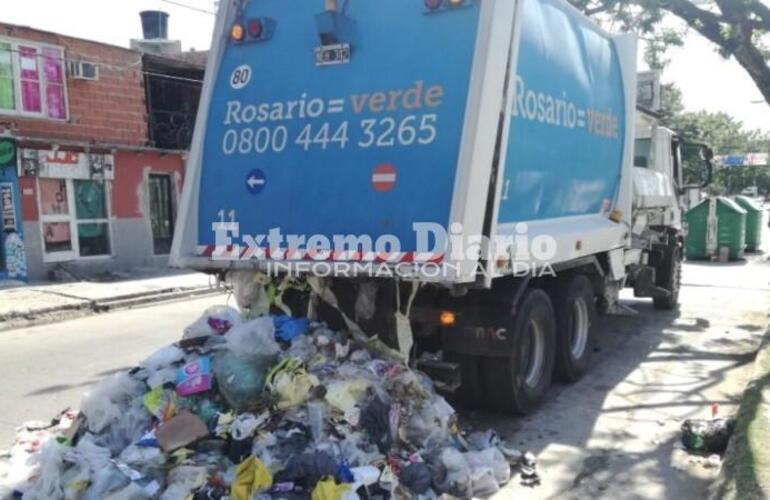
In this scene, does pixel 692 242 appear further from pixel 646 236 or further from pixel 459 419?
pixel 459 419

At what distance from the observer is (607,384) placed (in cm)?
613

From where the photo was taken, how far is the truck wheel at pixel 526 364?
4812 millimetres

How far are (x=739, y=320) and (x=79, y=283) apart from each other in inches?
454

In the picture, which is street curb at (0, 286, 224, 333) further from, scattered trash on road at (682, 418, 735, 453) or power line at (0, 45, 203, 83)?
scattered trash on road at (682, 418, 735, 453)

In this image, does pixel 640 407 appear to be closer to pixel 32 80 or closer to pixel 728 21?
pixel 728 21

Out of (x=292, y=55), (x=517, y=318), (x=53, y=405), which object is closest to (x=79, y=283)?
(x=53, y=405)

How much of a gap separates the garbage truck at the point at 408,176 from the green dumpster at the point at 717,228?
13.1 metres

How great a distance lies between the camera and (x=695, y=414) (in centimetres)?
530

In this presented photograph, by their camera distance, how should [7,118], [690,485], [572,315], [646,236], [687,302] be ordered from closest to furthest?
[690,485], [572,315], [646,236], [687,302], [7,118]

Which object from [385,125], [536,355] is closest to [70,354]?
[385,125]

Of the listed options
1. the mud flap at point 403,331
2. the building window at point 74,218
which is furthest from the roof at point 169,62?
the mud flap at point 403,331

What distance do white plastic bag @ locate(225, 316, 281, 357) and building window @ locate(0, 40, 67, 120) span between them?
10747 mm

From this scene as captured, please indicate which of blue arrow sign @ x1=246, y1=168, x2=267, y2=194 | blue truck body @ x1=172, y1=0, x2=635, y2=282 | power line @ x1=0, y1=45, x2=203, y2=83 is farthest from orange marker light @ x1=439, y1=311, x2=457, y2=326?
power line @ x1=0, y1=45, x2=203, y2=83

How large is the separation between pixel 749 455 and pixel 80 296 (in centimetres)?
1064
